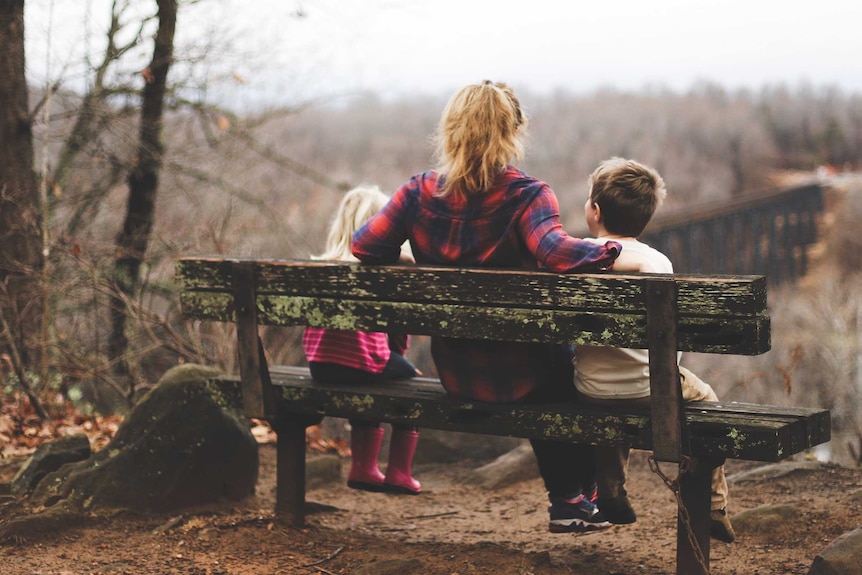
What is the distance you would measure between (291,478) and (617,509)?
1462 millimetres

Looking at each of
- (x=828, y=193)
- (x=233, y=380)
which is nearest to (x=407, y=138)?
(x=828, y=193)

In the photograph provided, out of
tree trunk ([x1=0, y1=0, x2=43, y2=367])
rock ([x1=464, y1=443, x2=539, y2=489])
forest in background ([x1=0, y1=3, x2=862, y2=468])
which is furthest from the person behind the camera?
forest in background ([x1=0, y1=3, x2=862, y2=468])

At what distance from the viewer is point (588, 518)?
3.59 meters

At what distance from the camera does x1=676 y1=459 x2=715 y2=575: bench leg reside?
3.18 m

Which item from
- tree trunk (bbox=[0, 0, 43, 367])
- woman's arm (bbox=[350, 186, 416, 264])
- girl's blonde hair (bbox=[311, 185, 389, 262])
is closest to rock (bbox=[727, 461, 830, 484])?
girl's blonde hair (bbox=[311, 185, 389, 262])

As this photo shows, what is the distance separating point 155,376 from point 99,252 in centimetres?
158

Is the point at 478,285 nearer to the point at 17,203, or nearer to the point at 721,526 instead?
the point at 721,526

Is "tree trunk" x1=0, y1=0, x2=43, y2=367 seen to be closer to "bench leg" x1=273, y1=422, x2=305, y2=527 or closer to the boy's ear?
"bench leg" x1=273, y1=422, x2=305, y2=527

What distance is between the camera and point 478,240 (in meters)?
3.48

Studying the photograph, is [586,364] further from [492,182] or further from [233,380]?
[233,380]

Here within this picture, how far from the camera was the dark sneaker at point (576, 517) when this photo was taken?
3.57 m

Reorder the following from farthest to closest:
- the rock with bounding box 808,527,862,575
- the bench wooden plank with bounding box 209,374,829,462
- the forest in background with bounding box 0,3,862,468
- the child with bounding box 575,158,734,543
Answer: the forest in background with bounding box 0,3,862,468
the child with bounding box 575,158,734,543
the rock with bounding box 808,527,862,575
the bench wooden plank with bounding box 209,374,829,462

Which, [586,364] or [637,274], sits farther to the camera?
[586,364]

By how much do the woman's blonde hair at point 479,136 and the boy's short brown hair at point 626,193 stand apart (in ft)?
1.05
